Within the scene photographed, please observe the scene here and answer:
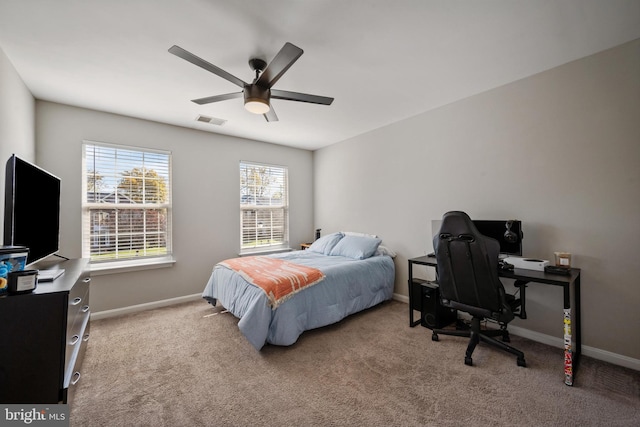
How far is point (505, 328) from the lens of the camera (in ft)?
8.68

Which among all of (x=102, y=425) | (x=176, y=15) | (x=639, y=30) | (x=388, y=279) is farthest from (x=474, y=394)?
(x=176, y=15)

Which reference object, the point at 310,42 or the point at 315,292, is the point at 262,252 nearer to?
the point at 315,292

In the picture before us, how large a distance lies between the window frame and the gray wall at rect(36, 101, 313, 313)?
7 cm

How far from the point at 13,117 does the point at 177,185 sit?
1.73 metres

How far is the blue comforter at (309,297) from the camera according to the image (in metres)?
2.46

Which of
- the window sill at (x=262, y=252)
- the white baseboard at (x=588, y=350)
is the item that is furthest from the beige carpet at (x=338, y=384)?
the window sill at (x=262, y=252)

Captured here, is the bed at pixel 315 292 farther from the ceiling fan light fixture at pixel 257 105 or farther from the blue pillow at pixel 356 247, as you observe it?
the ceiling fan light fixture at pixel 257 105

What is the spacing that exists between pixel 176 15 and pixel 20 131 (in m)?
2.07

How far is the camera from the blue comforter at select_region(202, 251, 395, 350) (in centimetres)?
246

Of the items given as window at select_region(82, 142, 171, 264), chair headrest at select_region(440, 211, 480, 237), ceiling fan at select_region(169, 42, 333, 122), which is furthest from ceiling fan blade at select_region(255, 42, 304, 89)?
window at select_region(82, 142, 171, 264)

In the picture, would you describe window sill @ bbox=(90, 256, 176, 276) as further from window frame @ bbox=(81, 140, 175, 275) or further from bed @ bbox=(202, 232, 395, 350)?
bed @ bbox=(202, 232, 395, 350)

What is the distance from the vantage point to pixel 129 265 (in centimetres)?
345

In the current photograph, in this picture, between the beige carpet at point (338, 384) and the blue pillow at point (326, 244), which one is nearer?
the beige carpet at point (338, 384)

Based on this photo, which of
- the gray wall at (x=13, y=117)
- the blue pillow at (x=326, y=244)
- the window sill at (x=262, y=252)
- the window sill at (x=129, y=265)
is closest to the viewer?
the gray wall at (x=13, y=117)
